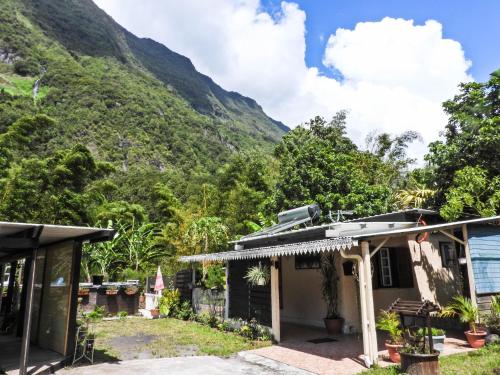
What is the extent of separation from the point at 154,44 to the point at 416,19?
19943 cm

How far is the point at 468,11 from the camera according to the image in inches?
428

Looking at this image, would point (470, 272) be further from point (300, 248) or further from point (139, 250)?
point (139, 250)

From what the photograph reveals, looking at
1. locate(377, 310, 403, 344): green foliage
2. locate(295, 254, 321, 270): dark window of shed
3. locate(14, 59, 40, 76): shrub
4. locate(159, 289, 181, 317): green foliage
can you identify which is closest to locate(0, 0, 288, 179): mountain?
locate(14, 59, 40, 76): shrub

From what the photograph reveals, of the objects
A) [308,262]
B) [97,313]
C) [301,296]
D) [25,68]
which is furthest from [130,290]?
[25,68]

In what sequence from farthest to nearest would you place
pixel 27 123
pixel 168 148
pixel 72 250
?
1. pixel 168 148
2. pixel 27 123
3. pixel 72 250

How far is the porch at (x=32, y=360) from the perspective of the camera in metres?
6.80

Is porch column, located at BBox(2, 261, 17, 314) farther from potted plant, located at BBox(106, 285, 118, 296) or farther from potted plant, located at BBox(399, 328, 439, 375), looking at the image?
potted plant, located at BBox(399, 328, 439, 375)

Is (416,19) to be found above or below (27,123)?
above

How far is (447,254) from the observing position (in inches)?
460

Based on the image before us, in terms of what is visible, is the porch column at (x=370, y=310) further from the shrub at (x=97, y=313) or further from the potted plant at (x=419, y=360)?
the shrub at (x=97, y=313)

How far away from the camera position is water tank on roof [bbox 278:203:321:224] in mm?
11719

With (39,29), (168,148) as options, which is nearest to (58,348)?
(168,148)

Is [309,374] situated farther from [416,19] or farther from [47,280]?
[416,19]

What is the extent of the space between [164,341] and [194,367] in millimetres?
2990
